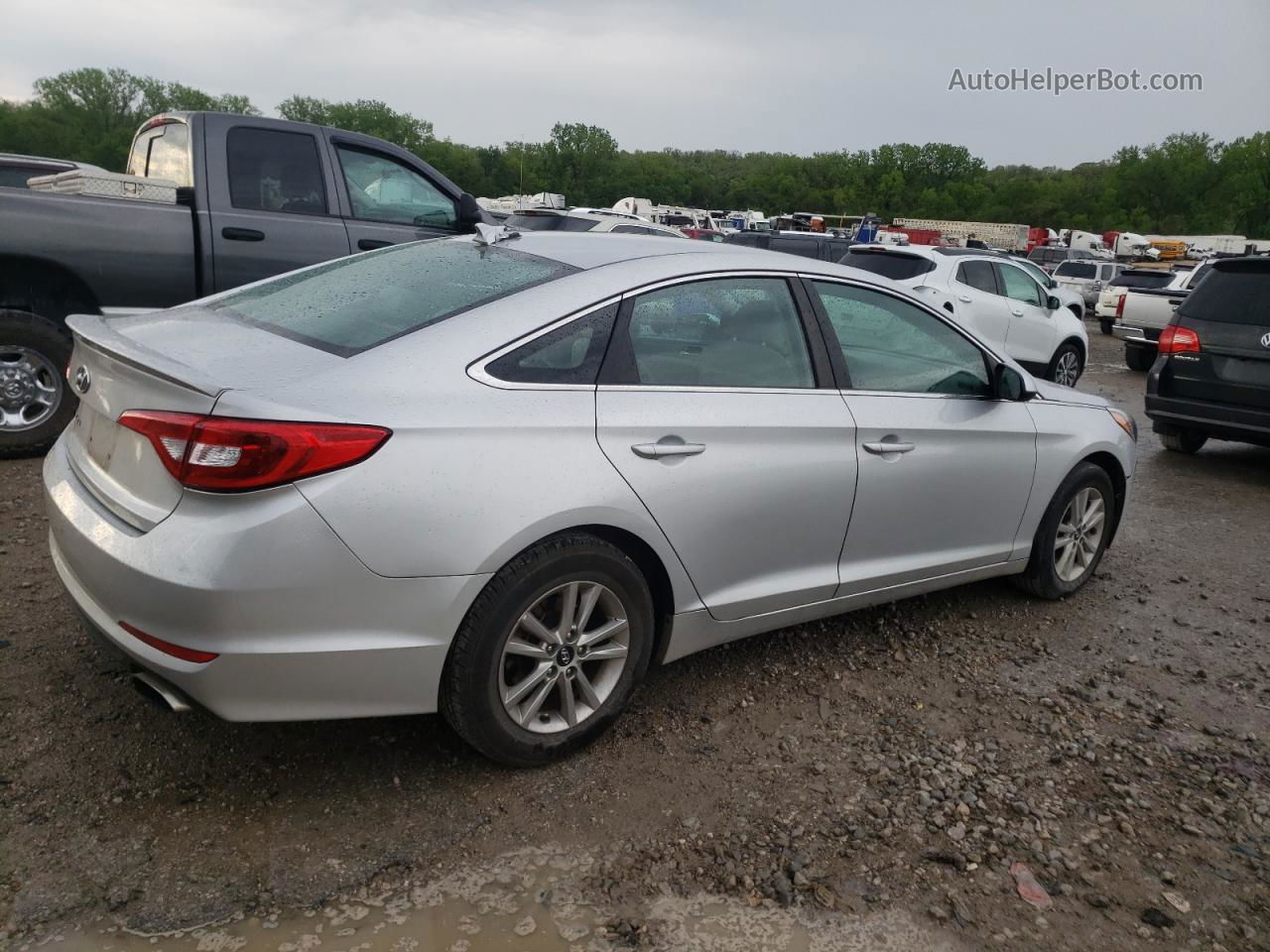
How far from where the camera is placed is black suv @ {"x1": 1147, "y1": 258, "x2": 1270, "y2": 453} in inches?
297

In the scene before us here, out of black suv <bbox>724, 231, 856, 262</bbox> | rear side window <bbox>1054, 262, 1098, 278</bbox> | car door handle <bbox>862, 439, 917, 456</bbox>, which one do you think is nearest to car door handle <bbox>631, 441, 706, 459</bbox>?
car door handle <bbox>862, 439, 917, 456</bbox>

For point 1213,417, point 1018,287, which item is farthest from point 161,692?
point 1018,287

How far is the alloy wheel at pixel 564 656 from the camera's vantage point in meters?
2.88

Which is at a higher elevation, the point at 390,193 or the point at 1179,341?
the point at 390,193

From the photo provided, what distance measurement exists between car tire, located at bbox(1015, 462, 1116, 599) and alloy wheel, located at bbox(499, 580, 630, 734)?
2465 mm

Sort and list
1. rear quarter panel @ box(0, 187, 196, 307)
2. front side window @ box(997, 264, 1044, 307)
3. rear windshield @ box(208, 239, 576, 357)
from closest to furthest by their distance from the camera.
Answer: rear windshield @ box(208, 239, 576, 357) → rear quarter panel @ box(0, 187, 196, 307) → front side window @ box(997, 264, 1044, 307)

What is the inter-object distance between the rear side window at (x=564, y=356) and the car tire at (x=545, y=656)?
1.55 feet

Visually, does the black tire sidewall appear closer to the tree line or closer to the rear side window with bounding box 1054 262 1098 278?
the rear side window with bounding box 1054 262 1098 278

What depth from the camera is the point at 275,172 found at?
655cm

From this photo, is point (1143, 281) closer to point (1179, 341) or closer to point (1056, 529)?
point (1179, 341)

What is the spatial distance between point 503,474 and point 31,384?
444 cm

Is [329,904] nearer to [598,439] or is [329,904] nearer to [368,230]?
[598,439]

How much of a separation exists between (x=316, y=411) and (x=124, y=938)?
128 centimetres

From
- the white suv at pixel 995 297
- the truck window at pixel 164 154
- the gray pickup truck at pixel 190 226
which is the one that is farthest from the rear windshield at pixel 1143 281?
the truck window at pixel 164 154
